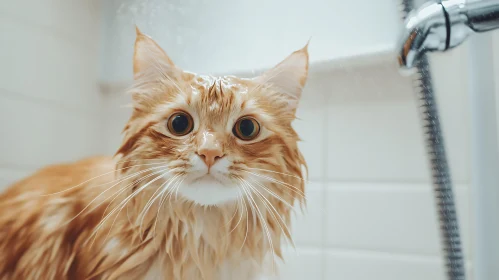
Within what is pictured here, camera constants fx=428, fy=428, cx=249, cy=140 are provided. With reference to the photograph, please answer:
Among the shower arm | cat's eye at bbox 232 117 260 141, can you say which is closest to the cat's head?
cat's eye at bbox 232 117 260 141

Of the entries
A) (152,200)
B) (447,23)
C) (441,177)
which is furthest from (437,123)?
(152,200)

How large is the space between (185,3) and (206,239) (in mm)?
376

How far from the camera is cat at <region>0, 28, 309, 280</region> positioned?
1.79ft

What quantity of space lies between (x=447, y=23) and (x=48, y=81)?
0.62 meters

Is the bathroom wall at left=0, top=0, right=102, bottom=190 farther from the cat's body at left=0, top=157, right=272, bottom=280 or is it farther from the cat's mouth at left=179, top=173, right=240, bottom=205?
the cat's mouth at left=179, top=173, right=240, bottom=205

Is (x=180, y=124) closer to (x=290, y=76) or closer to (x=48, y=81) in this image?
(x=290, y=76)

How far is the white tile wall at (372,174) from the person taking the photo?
645mm

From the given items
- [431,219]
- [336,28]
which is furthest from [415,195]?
[336,28]

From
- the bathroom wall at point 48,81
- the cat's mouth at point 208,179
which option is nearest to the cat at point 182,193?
the cat's mouth at point 208,179


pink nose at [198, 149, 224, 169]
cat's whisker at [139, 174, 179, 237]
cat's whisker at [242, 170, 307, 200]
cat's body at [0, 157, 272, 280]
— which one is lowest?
cat's body at [0, 157, 272, 280]

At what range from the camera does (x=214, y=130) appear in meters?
0.54

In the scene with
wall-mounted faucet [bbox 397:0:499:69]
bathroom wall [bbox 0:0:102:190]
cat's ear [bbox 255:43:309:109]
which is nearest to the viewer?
wall-mounted faucet [bbox 397:0:499:69]

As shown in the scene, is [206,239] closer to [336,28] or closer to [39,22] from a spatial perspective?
[336,28]

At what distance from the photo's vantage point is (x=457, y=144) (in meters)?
0.65
